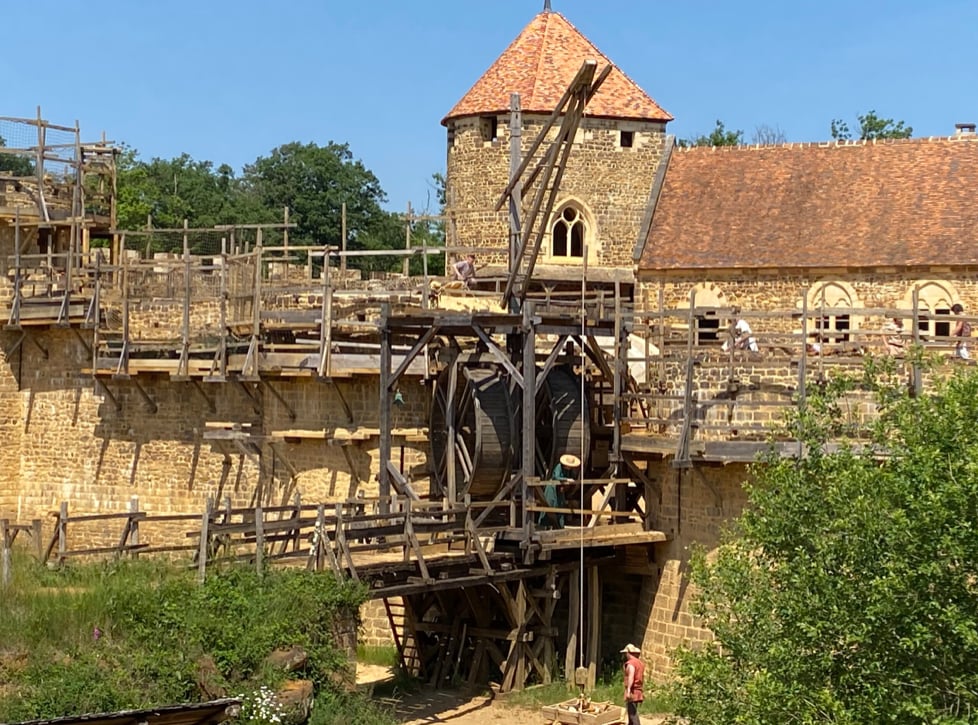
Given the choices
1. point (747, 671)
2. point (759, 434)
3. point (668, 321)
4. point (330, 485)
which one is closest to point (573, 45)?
point (668, 321)

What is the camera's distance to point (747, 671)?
15.8m

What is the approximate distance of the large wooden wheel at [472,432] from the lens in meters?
22.2

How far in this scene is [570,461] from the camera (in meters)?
22.2

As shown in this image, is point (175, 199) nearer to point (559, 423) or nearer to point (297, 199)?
point (297, 199)

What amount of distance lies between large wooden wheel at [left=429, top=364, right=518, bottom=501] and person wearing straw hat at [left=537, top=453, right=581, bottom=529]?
59cm

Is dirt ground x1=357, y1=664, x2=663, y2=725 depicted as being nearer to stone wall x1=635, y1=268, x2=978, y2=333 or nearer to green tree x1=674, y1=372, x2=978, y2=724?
green tree x1=674, y1=372, x2=978, y2=724

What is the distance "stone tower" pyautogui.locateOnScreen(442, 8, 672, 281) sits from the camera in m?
31.6

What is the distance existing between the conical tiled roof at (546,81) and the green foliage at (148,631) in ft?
48.3

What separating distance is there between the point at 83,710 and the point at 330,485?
9.38 m

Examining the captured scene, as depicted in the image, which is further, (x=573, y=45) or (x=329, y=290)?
(x=573, y=45)

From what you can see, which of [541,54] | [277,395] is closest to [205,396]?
[277,395]

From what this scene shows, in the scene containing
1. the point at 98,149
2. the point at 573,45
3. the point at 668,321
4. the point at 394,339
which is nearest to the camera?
the point at 394,339

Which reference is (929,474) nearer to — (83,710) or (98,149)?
(83,710)

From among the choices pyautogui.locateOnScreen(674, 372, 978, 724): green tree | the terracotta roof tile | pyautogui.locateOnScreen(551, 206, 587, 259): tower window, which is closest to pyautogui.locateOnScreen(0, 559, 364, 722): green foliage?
pyautogui.locateOnScreen(674, 372, 978, 724): green tree
